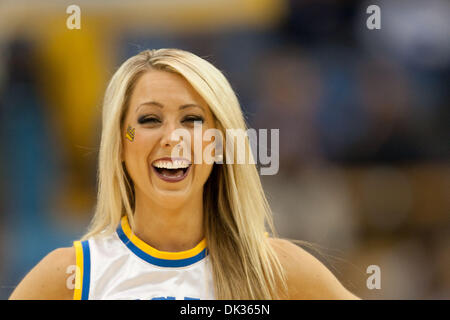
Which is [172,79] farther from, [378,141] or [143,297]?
[378,141]

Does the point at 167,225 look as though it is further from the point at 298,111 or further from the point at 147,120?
the point at 298,111

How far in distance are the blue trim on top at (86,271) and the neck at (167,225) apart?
7.2 inches

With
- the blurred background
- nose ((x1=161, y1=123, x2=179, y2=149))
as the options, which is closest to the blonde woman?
nose ((x1=161, y1=123, x2=179, y2=149))

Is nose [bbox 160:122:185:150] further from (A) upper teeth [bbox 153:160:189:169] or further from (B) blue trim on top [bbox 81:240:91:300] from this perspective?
(B) blue trim on top [bbox 81:240:91:300]

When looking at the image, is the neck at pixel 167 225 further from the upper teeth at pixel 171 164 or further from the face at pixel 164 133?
the upper teeth at pixel 171 164

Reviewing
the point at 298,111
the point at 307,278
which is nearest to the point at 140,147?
the point at 307,278

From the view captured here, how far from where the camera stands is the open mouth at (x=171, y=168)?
212 cm

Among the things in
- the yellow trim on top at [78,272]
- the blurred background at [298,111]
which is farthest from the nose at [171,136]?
the blurred background at [298,111]

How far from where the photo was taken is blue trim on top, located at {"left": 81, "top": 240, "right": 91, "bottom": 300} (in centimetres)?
212

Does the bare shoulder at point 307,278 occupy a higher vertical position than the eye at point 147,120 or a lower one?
lower

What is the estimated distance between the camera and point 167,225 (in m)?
2.21

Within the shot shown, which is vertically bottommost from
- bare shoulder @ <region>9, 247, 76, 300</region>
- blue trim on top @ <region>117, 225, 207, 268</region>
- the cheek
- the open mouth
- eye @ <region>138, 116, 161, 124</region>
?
bare shoulder @ <region>9, 247, 76, 300</region>

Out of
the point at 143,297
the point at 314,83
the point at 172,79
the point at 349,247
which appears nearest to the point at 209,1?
the point at 314,83

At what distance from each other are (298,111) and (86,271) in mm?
3108
